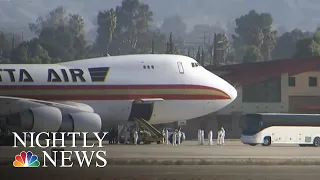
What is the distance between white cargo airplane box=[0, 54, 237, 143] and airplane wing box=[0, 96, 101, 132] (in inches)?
3.3

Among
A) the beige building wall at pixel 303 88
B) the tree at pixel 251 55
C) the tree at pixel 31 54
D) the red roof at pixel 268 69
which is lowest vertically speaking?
the beige building wall at pixel 303 88

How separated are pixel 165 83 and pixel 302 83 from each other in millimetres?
34117

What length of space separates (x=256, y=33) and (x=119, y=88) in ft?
370

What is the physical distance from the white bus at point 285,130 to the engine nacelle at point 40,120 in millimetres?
18922

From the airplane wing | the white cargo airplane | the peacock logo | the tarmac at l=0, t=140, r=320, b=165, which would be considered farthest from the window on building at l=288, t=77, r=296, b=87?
the peacock logo

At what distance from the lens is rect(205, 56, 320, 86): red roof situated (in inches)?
3543

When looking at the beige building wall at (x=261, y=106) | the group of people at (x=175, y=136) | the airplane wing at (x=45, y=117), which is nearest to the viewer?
the airplane wing at (x=45, y=117)

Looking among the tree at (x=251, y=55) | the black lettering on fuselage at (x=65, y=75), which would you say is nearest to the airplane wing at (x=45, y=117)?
the black lettering on fuselage at (x=65, y=75)

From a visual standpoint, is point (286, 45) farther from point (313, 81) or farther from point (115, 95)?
point (115, 95)

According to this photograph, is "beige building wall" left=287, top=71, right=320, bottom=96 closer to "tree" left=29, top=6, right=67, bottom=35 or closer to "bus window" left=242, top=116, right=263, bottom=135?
"bus window" left=242, top=116, right=263, bottom=135

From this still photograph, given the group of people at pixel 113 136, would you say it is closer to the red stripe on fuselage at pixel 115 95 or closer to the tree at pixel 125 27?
the red stripe on fuselage at pixel 115 95

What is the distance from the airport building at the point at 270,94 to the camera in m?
90.1

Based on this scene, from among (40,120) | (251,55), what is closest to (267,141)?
(40,120)

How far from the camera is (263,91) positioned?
91250 mm
